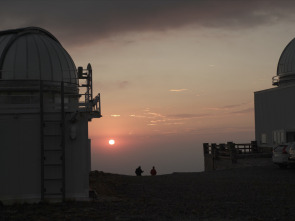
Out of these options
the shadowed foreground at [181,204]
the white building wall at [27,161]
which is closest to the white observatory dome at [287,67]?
the shadowed foreground at [181,204]

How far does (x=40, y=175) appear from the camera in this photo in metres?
15.8

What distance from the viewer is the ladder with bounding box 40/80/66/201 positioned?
1571 cm

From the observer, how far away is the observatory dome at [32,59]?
18.2 m

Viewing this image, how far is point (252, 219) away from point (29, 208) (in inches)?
296

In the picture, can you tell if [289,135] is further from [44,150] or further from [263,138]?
[44,150]

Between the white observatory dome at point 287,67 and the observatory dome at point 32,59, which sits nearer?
the observatory dome at point 32,59

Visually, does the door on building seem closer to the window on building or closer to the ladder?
the window on building

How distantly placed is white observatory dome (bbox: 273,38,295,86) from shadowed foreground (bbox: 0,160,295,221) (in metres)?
17.8

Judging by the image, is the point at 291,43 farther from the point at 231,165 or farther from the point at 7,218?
the point at 7,218

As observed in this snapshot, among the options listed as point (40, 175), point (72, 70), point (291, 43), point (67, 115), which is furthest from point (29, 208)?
point (291, 43)

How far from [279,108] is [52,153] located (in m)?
23.4

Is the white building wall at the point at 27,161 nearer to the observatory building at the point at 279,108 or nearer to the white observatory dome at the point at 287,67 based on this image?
the observatory building at the point at 279,108

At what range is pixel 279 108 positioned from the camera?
34.2 m

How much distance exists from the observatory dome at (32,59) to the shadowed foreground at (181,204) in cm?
575
